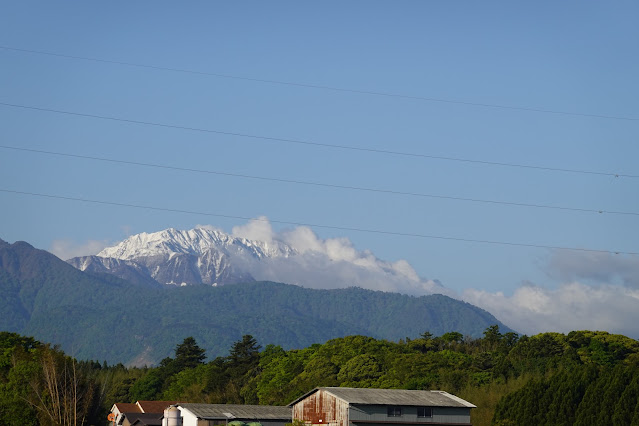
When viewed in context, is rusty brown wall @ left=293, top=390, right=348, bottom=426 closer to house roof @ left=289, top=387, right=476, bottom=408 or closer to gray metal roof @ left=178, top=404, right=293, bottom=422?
house roof @ left=289, top=387, right=476, bottom=408

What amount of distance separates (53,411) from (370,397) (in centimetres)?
2726

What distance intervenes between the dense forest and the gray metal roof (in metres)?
10.0

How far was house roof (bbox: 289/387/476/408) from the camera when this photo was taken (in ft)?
255

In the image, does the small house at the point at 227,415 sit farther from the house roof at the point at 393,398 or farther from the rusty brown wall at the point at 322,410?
the house roof at the point at 393,398

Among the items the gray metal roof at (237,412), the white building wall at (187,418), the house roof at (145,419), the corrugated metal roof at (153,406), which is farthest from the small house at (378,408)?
the corrugated metal roof at (153,406)

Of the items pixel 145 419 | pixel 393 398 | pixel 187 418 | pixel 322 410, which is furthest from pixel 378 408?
pixel 145 419

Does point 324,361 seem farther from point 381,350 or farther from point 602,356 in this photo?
point 602,356

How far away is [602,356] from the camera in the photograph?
12725cm

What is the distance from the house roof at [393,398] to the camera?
77.8 m

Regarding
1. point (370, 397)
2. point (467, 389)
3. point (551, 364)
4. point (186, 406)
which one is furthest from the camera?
point (551, 364)

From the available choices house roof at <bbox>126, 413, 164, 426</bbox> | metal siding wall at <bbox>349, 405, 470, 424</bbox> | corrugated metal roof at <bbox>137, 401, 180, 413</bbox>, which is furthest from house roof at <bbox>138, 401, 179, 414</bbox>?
metal siding wall at <bbox>349, 405, 470, 424</bbox>

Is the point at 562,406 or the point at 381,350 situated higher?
the point at 381,350

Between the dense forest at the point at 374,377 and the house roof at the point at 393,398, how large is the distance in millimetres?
6289

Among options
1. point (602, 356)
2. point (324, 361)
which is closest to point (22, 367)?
point (324, 361)
